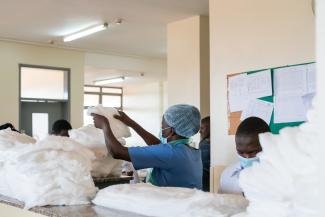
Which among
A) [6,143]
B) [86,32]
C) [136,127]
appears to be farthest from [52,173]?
[86,32]

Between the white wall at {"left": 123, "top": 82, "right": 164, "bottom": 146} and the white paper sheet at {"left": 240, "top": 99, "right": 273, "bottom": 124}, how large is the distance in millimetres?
7562

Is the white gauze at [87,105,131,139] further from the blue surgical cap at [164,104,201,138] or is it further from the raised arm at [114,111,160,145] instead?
the blue surgical cap at [164,104,201,138]

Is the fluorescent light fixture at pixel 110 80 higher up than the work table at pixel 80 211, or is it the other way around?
the fluorescent light fixture at pixel 110 80

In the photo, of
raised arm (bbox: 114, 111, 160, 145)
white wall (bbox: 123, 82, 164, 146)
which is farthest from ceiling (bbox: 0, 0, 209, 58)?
white wall (bbox: 123, 82, 164, 146)

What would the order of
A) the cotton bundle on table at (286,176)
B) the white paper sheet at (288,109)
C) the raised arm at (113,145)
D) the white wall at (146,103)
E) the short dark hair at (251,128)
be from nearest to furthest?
the cotton bundle on table at (286,176) → the raised arm at (113,145) → the short dark hair at (251,128) → the white paper sheet at (288,109) → the white wall at (146,103)

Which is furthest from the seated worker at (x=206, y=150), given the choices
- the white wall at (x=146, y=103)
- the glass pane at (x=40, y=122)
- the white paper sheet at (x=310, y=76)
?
the white wall at (x=146, y=103)

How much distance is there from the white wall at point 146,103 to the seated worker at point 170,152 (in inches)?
352

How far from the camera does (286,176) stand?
2.47 feet

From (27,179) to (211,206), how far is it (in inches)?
24.6

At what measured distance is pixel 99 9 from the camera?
16.1 feet

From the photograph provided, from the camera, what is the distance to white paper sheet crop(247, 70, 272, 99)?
3.21 meters

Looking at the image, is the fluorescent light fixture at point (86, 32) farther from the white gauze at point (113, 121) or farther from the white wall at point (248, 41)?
the white gauze at point (113, 121)

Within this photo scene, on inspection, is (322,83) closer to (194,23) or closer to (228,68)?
(228,68)

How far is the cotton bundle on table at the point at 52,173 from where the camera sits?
1.32m
